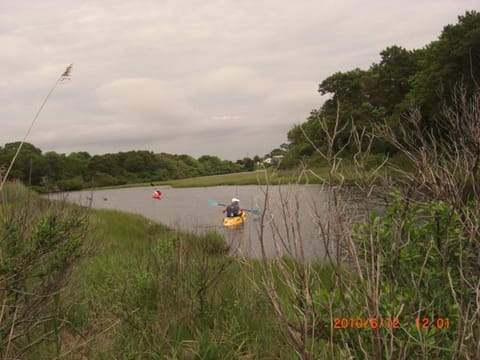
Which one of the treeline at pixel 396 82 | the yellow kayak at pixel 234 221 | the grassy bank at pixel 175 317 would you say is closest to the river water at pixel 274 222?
the yellow kayak at pixel 234 221

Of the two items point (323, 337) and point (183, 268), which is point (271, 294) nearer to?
point (323, 337)

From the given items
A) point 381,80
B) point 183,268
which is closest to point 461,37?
point 381,80

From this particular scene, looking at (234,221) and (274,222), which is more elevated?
(274,222)

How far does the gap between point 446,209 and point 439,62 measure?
38935 millimetres

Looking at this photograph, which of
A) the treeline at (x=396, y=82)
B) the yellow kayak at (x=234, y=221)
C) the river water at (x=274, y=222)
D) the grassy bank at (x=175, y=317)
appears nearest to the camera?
the river water at (x=274, y=222)

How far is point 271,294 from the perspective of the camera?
2.00 metres

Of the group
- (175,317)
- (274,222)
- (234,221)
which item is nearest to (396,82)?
(234,221)

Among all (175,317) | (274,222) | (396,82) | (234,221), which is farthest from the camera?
(396,82)

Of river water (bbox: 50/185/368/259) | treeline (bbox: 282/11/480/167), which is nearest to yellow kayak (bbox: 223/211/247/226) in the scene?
river water (bbox: 50/185/368/259)

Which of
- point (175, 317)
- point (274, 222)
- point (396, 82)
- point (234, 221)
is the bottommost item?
point (234, 221)

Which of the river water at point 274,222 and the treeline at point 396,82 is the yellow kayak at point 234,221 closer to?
the river water at point 274,222

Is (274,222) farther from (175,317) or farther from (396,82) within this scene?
(396,82)

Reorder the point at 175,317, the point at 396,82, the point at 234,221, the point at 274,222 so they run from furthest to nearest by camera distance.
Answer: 1. the point at 396,82
2. the point at 234,221
3. the point at 175,317
4. the point at 274,222

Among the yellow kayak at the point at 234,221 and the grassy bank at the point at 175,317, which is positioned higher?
the grassy bank at the point at 175,317
